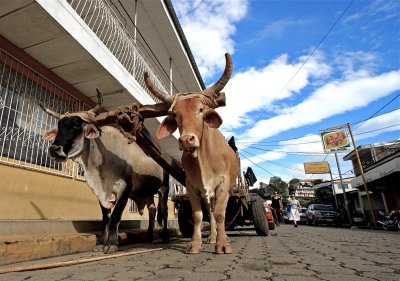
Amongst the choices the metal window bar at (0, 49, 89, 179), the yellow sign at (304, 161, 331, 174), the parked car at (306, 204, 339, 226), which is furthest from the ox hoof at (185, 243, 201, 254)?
the yellow sign at (304, 161, 331, 174)

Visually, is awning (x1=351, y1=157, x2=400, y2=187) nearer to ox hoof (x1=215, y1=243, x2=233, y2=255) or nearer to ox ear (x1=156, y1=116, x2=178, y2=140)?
ox hoof (x1=215, y1=243, x2=233, y2=255)

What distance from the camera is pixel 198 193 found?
427cm

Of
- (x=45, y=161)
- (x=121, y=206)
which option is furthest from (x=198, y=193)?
(x=45, y=161)

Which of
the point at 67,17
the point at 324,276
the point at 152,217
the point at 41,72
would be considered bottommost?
the point at 324,276

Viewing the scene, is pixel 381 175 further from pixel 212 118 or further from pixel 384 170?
pixel 212 118

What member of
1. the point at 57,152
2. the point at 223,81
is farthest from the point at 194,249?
the point at 57,152

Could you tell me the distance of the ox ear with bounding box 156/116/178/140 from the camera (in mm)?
3723

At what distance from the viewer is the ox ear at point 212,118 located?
11.9 feet

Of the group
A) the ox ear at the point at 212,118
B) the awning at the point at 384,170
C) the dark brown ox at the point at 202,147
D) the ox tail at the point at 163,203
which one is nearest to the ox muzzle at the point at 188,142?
the dark brown ox at the point at 202,147

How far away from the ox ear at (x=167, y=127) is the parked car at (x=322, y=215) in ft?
67.9

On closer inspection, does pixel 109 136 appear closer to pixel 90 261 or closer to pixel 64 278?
pixel 90 261

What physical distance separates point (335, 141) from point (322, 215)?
20.2 feet

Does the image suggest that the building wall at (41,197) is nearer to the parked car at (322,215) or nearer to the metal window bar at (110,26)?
the metal window bar at (110,26)

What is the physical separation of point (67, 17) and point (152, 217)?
420cm
